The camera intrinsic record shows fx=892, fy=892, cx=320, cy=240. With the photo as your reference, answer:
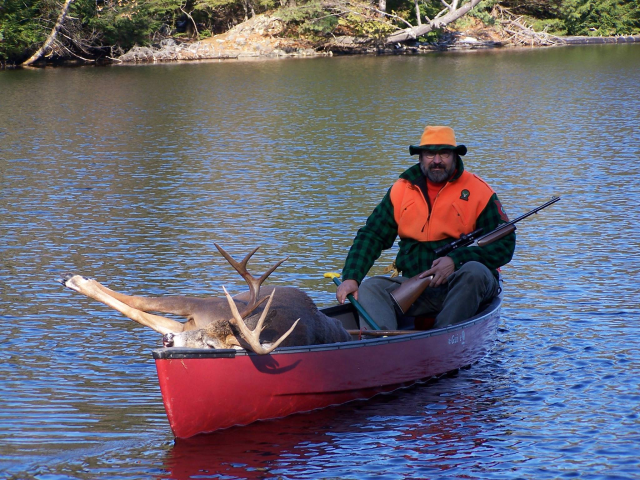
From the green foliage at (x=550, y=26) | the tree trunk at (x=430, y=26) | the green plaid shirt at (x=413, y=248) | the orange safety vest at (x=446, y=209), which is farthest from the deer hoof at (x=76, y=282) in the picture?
the green foliage at (x=550, y=26)

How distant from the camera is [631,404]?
638cm

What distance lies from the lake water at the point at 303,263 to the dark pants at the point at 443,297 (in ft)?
1.88

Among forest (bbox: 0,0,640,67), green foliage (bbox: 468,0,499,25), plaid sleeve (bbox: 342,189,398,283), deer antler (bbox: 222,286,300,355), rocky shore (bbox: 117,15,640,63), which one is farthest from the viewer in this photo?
green foliage (bbox: 468,0,499,25)

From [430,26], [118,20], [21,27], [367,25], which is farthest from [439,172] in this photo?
[430,26]

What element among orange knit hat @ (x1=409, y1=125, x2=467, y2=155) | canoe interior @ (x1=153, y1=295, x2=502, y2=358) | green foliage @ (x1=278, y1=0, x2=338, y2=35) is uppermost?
green foliage @ (x1=278, y1=0, x2=338, y2=35)

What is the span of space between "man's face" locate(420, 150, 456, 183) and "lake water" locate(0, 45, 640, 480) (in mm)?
1601

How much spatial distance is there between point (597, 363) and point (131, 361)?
3.76 metres

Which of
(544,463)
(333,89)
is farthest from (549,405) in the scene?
(333,89)

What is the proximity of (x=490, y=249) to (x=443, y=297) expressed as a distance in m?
0.54

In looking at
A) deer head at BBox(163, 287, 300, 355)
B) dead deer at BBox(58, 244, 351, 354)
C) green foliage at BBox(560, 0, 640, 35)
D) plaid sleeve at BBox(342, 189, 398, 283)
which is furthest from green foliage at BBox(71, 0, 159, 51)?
deer head at BBox(163, 287, 300, 355)

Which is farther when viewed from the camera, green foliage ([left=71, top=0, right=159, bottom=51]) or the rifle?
green foliage ([left=71, top=0, right=159, bottom=51])

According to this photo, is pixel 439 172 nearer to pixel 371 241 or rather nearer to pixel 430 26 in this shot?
pixel 371 241

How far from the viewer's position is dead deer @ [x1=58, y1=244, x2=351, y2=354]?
527 cm

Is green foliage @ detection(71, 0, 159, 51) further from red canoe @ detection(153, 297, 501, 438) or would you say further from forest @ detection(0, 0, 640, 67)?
red canoe @ detection(153, 297, 501, 438)
